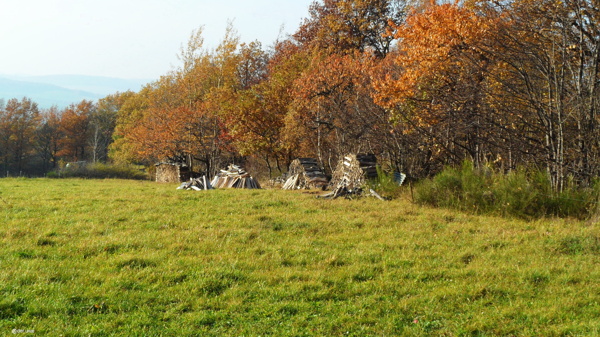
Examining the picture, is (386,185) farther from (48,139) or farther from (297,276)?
(48,139)

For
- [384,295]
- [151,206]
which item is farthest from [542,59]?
[151,206]

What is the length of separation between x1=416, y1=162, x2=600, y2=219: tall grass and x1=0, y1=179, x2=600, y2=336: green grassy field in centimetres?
84

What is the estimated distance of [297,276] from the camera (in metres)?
6.89

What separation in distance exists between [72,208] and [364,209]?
25.9 ft

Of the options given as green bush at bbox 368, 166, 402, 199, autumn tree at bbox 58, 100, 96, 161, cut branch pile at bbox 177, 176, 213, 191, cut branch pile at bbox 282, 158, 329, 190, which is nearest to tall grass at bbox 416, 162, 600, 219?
green bush at bbox 368, 166, 402, 199

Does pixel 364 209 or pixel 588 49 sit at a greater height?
pixel 588 49

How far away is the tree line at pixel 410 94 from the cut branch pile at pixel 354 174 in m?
1.47

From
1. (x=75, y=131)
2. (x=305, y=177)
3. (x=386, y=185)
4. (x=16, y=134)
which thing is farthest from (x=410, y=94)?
(x=75, y=131)

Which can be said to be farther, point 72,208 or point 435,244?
point 72,208

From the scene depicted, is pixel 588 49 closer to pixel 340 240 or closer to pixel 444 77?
pixel 444 77

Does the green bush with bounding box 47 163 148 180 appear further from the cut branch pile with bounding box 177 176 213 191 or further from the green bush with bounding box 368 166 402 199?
the green bush with bounding box 368 166 402 199

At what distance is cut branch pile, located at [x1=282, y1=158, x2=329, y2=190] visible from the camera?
68.8ft

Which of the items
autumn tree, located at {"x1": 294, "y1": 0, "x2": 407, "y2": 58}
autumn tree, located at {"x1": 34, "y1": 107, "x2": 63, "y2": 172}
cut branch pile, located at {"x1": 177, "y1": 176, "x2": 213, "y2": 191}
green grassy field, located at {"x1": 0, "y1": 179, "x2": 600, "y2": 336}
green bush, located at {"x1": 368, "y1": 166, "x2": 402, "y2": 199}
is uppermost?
autumn tree, located at {"x1": 294, "y1": 0, "x2": 407, "y2": 58}

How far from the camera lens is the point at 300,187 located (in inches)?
848
